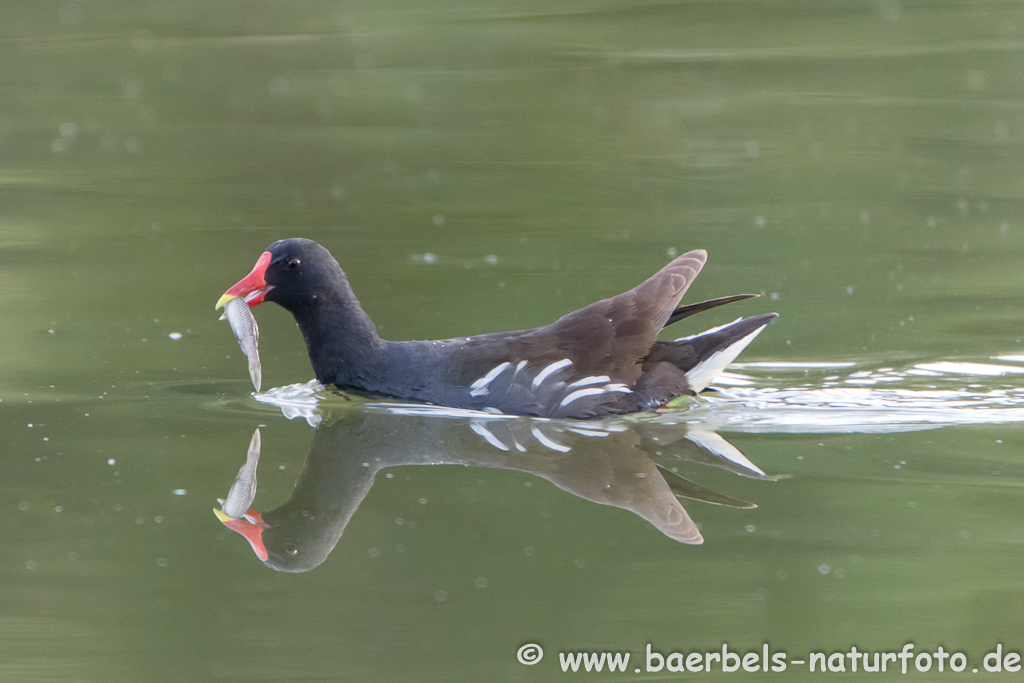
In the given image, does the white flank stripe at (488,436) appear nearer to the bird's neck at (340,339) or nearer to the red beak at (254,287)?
the bird's neck at (340,339)

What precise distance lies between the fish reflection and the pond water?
20mm

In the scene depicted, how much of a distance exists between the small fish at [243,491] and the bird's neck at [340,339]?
68cm

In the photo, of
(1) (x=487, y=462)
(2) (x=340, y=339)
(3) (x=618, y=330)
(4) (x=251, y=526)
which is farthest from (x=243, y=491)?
(3) (x=618, y=330)

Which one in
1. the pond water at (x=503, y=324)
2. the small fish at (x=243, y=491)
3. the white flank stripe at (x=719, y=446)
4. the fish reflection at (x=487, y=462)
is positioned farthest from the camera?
the white flank stripe at (x=719, y=446)

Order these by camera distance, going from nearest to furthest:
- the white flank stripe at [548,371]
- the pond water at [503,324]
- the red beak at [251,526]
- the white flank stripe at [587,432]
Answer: the pond water at [503,324] → the red beak at [251,526] → the white flank stripe at [587,432] → the white flank stripe at [548,371]

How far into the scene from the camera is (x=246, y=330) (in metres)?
5.58

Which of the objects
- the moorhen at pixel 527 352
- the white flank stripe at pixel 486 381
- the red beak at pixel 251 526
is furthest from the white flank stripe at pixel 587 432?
the red beak at pixel 251 526

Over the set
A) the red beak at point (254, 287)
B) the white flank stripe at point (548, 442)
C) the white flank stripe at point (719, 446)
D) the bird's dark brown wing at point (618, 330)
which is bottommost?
the white flank stripe at point (719, 446)

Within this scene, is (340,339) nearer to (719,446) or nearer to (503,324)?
(503,324)

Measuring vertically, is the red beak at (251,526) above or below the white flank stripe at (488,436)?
above

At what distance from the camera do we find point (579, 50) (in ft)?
41.6

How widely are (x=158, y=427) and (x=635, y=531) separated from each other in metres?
2.18

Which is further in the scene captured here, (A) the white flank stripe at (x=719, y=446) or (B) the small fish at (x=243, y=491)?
(A) the white flank stripe at (x=719, y=446)

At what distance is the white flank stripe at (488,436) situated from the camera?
5262 millimetres
